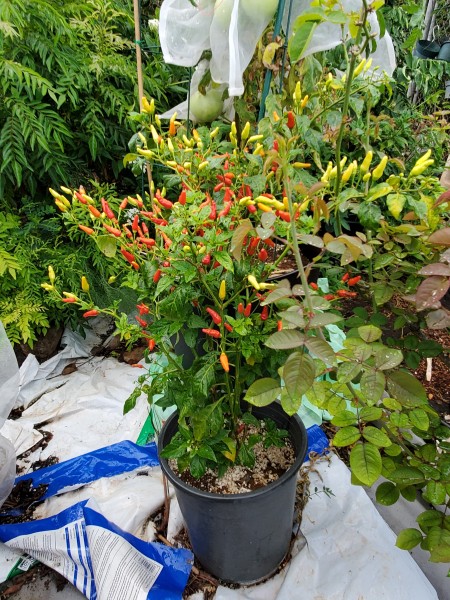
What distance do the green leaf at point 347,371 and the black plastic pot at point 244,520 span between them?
43cm

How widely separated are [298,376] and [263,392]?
0.18 meters

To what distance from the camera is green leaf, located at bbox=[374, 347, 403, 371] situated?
2.35 feet

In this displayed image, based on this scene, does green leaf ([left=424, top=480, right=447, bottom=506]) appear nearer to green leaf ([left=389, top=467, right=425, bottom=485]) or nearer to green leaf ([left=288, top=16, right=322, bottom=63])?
green leaf ([left=389, top=467, right=425, bottom=485])

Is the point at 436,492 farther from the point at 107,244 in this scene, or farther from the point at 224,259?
the point at 107,244

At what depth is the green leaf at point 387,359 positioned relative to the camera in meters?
0.72

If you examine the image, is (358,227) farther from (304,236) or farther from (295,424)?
(304,236)

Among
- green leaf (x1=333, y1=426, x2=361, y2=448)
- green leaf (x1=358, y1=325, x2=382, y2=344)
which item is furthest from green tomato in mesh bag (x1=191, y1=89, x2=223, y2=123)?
green leaf (x1=333, y1=426, x2=361, y2=448)

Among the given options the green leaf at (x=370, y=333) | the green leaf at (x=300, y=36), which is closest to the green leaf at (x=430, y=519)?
the green leaf at (x=370, y=333)

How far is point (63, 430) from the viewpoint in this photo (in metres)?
1.73

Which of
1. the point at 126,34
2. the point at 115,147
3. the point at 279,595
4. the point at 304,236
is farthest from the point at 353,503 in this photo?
the point at 126,34

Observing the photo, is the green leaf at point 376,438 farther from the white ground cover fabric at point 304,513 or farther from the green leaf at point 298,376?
the white ground cover fabric at point 304,513

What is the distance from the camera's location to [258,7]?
1022 mm

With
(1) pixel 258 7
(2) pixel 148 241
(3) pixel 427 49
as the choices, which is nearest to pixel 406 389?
(2) pixel 148 241

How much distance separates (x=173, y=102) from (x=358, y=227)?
137 centimetres
